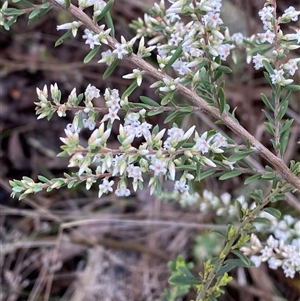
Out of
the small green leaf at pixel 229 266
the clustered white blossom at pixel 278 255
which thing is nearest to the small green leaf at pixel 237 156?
the small green leaf at pixel 229 266

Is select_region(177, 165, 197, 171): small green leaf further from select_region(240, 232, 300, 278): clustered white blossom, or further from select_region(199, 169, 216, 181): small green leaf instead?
select_region(240, 232, 300, 278): clustered white blossom

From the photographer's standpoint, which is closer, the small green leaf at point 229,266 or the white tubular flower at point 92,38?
the white tubular flower at point 92,38

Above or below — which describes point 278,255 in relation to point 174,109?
below

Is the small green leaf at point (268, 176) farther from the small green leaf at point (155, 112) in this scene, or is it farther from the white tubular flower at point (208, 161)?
A: the small green leaf at point (155, 112)

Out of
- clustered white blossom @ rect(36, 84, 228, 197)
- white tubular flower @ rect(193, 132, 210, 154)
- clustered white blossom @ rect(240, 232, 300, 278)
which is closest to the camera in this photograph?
clustered white blossom @ rect(36, 84, 228, 197)

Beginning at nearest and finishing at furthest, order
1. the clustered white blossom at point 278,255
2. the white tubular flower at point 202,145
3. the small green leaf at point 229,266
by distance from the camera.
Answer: the white tubular flower at point 202,145 < the small green leaf at point 229,266 < the clustered white blossom at point 278,255

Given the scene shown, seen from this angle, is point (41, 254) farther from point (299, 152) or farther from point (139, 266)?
point (299, 152)

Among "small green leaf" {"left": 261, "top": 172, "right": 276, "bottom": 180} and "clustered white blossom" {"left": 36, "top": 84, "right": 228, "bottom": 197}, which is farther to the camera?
"small green leaf" {"left": 261, "top": 172, "right": 276, "bottom": 180}

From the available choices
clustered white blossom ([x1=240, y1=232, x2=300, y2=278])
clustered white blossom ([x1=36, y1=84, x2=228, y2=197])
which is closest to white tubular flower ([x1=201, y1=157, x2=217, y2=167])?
clustered white blossom ([x1=36, y1=84, x2=228, y2=197])

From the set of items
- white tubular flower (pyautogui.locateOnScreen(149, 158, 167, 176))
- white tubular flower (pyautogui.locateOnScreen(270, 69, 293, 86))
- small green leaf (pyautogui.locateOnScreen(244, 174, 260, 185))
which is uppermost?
white tubular flower (pyautogui.locateOnScreen(270, 69, 293, 86))

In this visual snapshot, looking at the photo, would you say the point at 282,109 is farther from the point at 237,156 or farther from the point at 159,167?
the point at 159,167

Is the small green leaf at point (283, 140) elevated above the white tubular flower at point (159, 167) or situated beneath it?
situated beneath

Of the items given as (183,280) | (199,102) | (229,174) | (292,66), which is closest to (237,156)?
(229,174)
